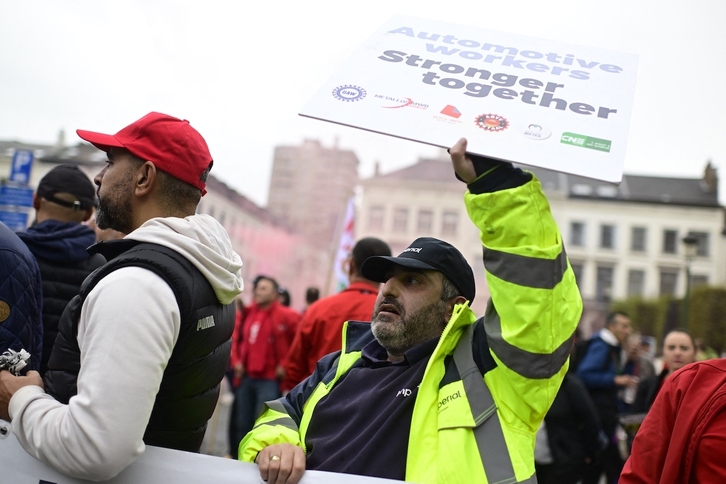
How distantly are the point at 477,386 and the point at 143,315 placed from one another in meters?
1.01

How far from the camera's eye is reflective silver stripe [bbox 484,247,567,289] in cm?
204

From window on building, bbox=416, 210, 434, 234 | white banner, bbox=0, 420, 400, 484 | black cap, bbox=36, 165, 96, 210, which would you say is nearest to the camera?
white banner, bbox=0, 420, 400, 484

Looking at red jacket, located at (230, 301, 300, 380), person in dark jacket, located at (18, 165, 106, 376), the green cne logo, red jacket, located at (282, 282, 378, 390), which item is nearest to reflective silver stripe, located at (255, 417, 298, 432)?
the green cne logo

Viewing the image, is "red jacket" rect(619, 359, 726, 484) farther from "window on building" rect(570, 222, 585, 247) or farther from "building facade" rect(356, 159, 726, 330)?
"window on building" rect(570, 222, 585, 247)

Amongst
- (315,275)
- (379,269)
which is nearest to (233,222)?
(315,275)

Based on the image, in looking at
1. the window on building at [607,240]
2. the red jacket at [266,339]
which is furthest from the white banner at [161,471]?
the window on building at [607,240]

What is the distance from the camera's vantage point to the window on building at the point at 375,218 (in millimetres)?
57875

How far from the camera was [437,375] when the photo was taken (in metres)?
2.28

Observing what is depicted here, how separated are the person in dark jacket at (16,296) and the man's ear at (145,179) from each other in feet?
2.19

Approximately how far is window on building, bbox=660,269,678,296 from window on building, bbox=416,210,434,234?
1927cm

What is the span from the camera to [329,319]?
16.6ft

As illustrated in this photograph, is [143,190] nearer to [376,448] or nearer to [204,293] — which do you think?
[204,293]

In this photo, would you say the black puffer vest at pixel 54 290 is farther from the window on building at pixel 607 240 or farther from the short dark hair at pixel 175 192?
the window on building at pixel 607 240

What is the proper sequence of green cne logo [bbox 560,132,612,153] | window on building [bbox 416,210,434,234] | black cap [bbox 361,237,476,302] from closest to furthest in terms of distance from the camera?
1. green cne logo [bbox 560,132,612,153]
2. black cap [bbox 361,237,476,302]
3. window on building [bbox 416,210,434,234]
